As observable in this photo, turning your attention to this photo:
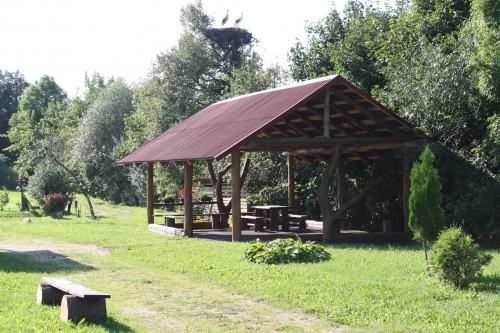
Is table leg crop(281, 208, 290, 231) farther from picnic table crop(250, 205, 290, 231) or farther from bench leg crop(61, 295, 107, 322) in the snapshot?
bench leg crop(61, 295, 107, 322)

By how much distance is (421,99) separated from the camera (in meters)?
16.0

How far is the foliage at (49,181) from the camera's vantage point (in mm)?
Answer: 28859

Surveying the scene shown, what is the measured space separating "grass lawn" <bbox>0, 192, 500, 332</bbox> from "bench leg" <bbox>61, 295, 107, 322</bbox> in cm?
16

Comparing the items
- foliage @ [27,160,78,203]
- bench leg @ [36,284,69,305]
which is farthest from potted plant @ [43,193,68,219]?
bench leg @ [36,284,69,305]

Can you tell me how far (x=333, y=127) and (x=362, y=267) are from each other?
25.8 feet

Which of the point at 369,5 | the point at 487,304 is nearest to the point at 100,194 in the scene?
the point at 369,5

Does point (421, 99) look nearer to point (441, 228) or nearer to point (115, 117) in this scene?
point (441, 228)

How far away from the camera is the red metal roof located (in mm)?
15164

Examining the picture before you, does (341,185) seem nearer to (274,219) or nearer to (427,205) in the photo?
(274,219)

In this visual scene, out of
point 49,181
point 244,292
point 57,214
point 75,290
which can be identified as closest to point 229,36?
point 49,181

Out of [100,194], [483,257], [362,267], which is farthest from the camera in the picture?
[100,194]

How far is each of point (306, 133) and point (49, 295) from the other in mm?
12380

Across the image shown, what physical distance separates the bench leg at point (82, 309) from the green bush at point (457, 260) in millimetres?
4913

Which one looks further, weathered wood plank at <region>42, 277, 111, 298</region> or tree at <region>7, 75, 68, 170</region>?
tree at <region>7, 75, 68, 170</region>
